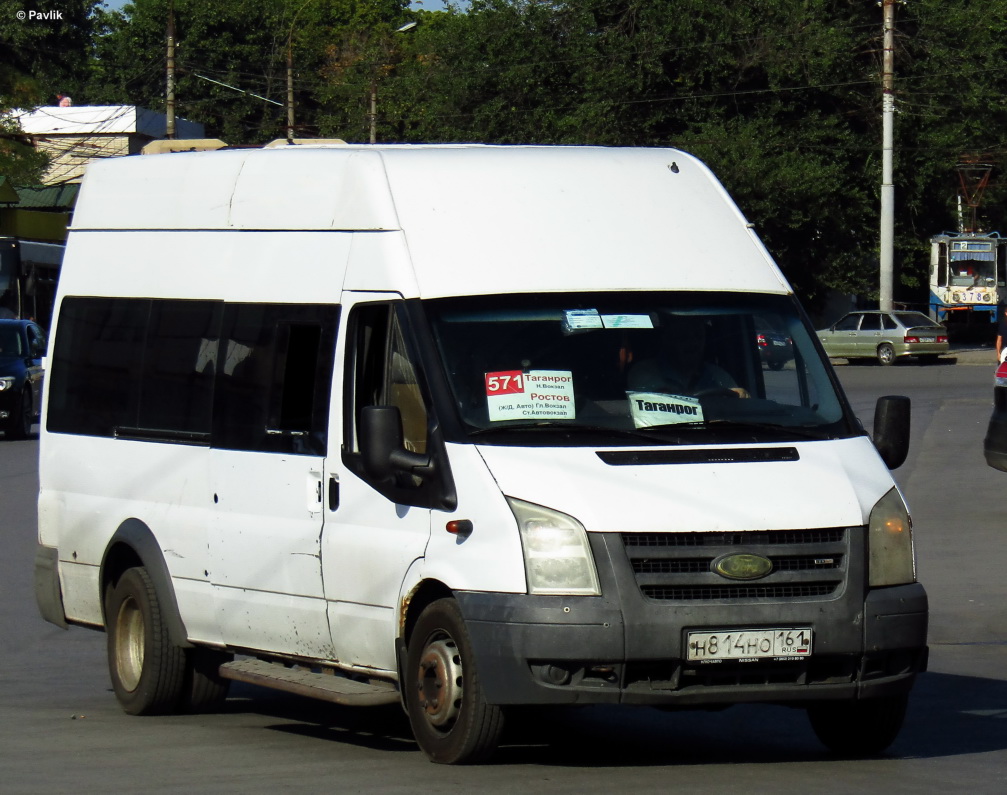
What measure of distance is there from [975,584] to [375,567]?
651 centimetres

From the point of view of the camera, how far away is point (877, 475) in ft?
22.5

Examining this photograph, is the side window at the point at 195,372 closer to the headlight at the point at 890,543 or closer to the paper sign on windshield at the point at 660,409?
the paper sign on windshield at the point at 660,409

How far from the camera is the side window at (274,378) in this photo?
24.6ft

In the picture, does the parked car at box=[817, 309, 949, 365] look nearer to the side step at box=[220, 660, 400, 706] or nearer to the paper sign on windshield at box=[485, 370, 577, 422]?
the side step at box=[220, 660, 400, 706]

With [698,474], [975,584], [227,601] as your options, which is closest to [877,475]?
[698,474]

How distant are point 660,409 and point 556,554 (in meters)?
0.86

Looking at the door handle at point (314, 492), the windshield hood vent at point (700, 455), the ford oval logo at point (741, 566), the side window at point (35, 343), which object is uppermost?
the side window at point (35, 343)

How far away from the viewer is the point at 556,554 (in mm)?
6395

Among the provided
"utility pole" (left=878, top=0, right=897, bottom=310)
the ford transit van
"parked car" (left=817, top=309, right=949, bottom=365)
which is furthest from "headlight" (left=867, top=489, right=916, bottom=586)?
"utility pole" (left=878, top=0, right=897, bottom=310)

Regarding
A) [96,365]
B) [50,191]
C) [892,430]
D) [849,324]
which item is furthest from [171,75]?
[892,430]

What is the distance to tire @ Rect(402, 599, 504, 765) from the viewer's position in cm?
656

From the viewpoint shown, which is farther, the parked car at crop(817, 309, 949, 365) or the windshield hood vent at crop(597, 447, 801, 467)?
the parked car at crop(817, 309, 949, 365)

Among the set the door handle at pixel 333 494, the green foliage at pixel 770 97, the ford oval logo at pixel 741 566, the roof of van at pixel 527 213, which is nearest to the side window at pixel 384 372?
the door handle at pixel 333 494

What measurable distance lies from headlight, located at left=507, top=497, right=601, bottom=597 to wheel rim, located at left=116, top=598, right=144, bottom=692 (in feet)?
9.41
